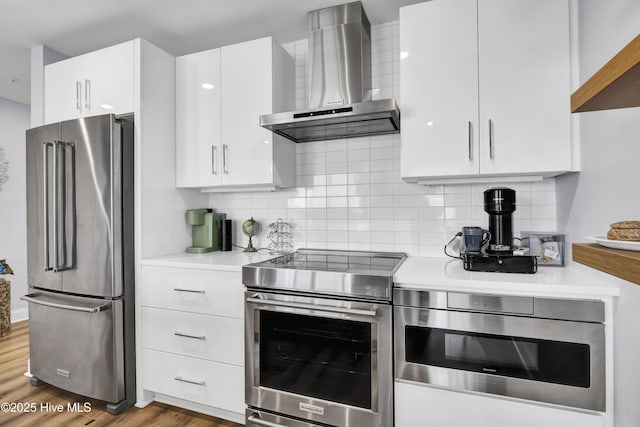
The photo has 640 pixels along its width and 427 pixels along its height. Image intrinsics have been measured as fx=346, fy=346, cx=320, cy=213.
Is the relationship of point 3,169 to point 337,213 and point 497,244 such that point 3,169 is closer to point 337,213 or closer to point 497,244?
point 337,213

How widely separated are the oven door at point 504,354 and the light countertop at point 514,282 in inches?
4.3

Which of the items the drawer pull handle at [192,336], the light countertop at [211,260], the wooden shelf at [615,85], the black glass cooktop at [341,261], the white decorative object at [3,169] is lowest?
the drawer pull handle at [192,336]

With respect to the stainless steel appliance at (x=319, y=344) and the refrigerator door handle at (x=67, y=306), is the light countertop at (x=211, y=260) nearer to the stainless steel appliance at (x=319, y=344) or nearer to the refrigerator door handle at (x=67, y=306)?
the stainless steel appliance at (x=319, y=344)

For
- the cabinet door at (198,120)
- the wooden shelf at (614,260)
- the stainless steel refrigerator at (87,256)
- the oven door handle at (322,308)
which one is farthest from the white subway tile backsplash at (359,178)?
the wooden shelf at (614,260)

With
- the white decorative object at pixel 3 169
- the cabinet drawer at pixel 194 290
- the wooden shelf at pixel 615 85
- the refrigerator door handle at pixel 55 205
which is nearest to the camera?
the wooden shelf at pixel 615 85

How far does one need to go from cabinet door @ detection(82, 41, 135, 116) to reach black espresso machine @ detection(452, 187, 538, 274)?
2206mm

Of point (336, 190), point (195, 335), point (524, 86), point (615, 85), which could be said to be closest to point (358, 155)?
point (336, 190)

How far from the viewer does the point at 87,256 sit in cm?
215

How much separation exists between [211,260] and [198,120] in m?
1.00

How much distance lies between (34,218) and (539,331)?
3021 millimetres

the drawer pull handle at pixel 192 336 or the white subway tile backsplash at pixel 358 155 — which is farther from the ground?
the white subway tile backsplash at pixel 358 155

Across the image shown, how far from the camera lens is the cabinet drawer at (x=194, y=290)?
6.40ft

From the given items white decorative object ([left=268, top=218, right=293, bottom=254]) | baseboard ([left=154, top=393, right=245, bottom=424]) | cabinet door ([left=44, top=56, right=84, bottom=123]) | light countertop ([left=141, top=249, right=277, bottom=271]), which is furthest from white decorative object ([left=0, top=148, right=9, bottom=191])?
white decorative object ([left=268, top=218, right=293, bottom=254])

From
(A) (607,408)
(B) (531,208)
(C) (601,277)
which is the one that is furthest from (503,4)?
(A) (607,408)
